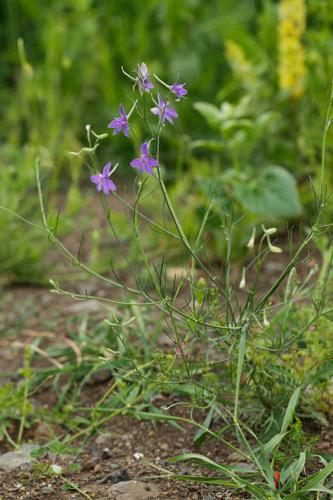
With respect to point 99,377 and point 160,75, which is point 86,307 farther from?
point 160,75

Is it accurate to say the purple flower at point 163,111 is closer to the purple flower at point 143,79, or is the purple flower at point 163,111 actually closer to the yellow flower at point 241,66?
the purple flower at point 143,79

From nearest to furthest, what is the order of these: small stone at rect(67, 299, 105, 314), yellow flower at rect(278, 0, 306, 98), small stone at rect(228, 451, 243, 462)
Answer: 1. small stone at rect(228, 451, 243, 462)
2. small stone at rect(67, 299, 105, 314)
3. yellow flower at rect(278, 0, 306, 98)

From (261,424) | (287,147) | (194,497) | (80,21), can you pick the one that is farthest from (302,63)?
(194,497)

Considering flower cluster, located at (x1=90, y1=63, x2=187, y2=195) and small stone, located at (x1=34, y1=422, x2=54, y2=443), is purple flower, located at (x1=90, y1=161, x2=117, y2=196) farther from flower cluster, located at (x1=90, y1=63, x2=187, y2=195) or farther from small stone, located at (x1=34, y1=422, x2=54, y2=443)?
small stone, located at (x1=34, y1=422, x2=54, y2=443)

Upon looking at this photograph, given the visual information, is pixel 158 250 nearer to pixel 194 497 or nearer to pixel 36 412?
pixel 36 412

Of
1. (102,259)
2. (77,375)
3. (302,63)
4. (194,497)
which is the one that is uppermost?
(302,63)

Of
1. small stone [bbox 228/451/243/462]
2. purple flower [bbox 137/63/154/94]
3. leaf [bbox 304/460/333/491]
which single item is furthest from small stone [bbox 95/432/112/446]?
purple flower [bbox 137/63/154/94]
